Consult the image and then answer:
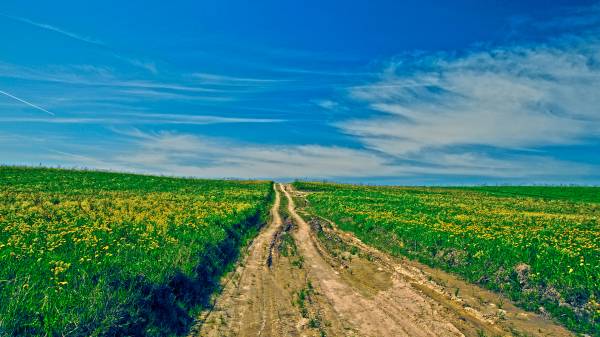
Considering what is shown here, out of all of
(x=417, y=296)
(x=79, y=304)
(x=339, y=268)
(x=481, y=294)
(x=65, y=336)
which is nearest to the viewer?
(x=65, y=336)

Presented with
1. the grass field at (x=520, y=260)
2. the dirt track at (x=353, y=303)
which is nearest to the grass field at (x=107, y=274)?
the dirt track at (x=353, y=303)

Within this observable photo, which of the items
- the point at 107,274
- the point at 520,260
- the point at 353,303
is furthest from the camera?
the point at 520,260

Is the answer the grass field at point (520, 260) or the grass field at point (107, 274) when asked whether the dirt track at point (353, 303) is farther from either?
the grass field at point (107, 274)

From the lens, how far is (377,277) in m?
13.0

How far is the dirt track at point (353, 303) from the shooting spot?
8383mm

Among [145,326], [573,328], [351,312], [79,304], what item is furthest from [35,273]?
[573,328]

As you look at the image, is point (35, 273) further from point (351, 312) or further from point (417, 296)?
point (417, 296)

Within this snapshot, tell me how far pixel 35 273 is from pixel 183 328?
13.3 ft

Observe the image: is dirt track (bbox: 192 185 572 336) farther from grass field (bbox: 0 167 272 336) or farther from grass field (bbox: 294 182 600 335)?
grass field (bbox: 0 167 272 336)

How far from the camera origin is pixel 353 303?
394 inches

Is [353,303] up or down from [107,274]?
down

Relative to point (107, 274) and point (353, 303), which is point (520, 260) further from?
point (107, 274)

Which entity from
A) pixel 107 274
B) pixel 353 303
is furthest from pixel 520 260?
pixel 107 274

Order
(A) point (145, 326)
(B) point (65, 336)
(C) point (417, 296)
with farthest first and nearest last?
(C) point (417, 296) → (A) point (145, 326) → (B) point (65, 336)
